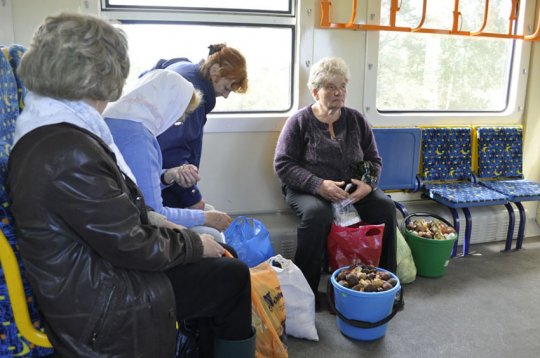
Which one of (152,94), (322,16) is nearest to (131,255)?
(152,94)

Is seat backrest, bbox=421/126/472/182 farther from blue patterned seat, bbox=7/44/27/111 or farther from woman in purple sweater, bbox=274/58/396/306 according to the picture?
blue patterned seat, bbox=7/44/27/111

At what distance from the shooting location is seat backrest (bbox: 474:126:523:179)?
12.3ft

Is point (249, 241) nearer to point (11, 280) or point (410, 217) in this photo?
point (11, 280)

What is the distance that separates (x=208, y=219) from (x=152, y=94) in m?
0.59

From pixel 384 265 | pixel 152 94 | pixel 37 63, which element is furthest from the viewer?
pixel 384 265

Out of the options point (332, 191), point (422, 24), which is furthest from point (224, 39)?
point (422, 24)

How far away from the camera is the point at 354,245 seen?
2.70 m

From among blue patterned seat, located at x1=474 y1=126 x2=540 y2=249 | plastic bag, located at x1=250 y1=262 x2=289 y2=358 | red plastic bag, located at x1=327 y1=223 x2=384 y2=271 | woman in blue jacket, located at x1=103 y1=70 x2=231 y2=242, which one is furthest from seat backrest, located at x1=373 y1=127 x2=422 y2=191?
woman in blue jacket, located at x1=103 y1=70 x2=231 y2=242

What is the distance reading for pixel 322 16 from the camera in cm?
313

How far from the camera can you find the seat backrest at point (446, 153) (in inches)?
142

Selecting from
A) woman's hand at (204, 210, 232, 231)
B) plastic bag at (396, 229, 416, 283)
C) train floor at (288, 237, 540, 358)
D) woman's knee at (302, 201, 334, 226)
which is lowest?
train floor at (288, 237, 540, 358)

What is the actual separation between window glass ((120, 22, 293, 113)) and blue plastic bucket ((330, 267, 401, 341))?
1.40 metres

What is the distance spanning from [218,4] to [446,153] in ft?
6.88

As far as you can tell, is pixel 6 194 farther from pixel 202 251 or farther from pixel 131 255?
pixel 202 251
